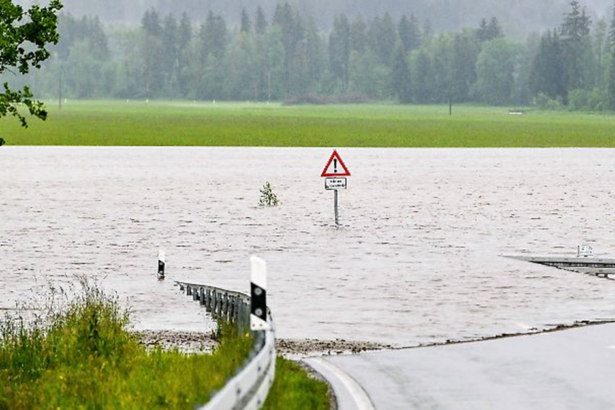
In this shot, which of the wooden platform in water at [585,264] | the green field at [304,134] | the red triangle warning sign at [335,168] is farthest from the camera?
the green field at [304,134]

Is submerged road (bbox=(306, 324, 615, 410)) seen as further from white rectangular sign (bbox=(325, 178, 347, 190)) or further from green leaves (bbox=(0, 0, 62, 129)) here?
white rectangular sign (bbox=(325, 178, 347, 190))

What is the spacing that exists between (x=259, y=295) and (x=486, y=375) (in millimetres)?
3507

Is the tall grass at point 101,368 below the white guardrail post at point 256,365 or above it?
below

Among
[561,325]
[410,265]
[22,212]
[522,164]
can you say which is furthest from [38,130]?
[561,325]

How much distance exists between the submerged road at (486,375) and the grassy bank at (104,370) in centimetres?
71

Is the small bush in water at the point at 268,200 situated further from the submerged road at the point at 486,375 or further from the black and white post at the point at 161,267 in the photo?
the submerged road at the point at 486,375

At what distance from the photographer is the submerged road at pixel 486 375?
47.7 ft

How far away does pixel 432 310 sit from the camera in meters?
26.0

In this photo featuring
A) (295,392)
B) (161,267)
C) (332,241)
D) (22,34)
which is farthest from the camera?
(332,241)

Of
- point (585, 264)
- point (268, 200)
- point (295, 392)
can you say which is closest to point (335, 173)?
point (585, 264)

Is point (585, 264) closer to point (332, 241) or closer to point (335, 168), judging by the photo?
point (332, 241)

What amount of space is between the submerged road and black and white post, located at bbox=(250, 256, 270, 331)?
1.17 m

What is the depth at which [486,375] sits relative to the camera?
16.5 m

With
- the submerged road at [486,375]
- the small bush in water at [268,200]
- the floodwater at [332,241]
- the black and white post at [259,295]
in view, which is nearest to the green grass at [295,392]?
the submerged road at [486,375]
